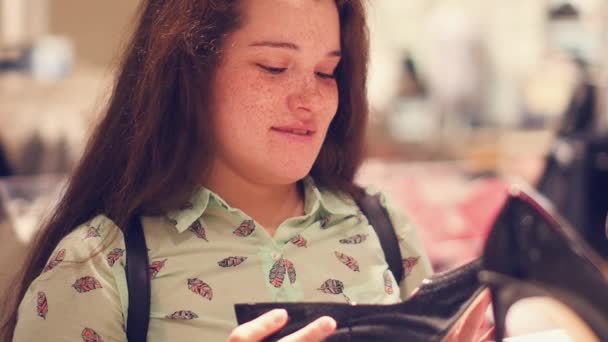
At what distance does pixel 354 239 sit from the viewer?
1.20m

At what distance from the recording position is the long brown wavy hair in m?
1.10

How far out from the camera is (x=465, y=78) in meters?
4.49

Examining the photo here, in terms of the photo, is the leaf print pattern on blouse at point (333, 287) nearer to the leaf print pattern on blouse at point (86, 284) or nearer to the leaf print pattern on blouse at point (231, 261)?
the leaf print pattern on blouse at point (231, 261)

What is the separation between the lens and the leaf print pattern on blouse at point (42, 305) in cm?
101

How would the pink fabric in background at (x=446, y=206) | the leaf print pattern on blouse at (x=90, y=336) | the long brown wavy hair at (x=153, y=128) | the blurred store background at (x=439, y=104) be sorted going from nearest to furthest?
the leaf print pattern on blouse at (x=90, y=336) < the long brown wavy hair at (x=153, y=128) < the blurred store background at (x=439, y=104) < the pink fabric in background at (x=446, y=206)

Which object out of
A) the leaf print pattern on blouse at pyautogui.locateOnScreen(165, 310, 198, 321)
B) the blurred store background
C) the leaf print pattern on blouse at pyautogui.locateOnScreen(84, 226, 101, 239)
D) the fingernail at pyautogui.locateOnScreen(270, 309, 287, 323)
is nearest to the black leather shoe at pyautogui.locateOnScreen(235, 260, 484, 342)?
the fingernail at pyautogui.locateOnScreen(270, 309, 287, 323)

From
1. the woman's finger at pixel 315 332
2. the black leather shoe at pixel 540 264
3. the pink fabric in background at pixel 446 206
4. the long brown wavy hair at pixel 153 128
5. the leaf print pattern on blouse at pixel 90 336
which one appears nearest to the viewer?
the black leather shoe at pixel 540 264

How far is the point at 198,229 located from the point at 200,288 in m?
0.10

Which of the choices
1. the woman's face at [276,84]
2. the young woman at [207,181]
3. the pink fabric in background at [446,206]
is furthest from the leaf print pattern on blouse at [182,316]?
the pink fabric in background at [446,206]

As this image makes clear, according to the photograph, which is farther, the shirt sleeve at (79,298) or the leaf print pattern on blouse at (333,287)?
the leaf print pattern on blouse at (333,287)

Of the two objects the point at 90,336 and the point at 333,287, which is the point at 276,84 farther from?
the point at 90,336

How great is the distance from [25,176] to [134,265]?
1867 mm

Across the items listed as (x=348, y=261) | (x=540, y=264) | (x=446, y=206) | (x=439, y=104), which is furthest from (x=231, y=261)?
(x=439, y=104)

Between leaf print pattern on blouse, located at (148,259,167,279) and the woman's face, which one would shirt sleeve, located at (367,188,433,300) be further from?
leaf print pattern on blouse, located at (148,259,167,279)
